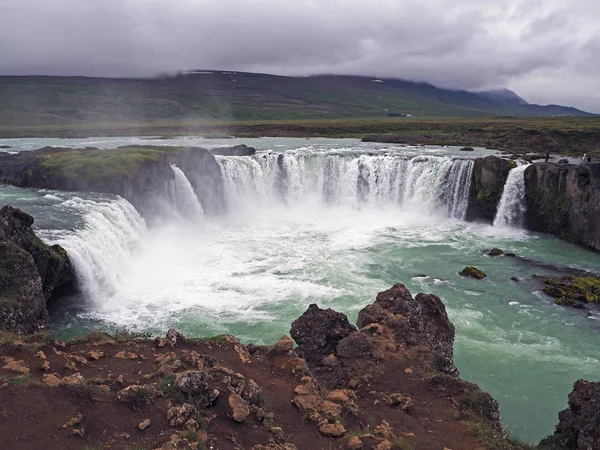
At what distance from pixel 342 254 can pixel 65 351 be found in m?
22.7

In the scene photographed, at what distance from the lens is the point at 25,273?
1825 centimetres

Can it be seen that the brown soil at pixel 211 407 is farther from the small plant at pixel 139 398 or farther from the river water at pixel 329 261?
the river water at pixel 329 261

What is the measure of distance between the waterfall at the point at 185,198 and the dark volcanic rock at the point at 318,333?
28.6 metres

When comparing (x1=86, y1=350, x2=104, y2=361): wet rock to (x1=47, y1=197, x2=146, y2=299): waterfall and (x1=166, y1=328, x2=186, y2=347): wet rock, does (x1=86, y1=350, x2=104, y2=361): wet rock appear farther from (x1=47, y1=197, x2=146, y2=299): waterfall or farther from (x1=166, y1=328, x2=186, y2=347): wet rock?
(x1=47, y1=197, x2=146, y2=299): waterfall

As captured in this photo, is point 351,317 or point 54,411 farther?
point 351,317

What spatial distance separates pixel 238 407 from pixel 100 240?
19.4 m

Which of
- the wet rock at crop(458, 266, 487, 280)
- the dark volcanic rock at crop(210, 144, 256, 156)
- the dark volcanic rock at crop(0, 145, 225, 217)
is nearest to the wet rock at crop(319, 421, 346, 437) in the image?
the wet rock at crop(458, 266, 487, 280)

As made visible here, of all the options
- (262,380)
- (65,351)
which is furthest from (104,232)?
(262,380)

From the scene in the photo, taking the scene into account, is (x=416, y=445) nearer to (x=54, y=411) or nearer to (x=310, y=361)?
(x=310, y=361)

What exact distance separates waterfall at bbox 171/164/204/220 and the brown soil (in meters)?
29.8

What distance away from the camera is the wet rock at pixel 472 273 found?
2802 centimetres

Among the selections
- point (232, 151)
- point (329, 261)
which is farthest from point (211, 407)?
point (232, 151)

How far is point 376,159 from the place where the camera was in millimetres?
47906

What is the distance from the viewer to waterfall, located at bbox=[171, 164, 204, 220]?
41691 millimetres
